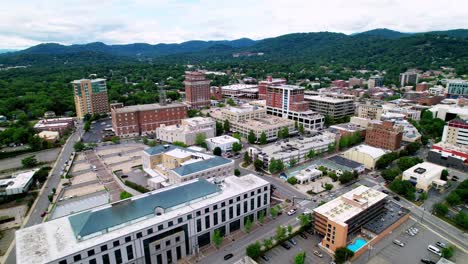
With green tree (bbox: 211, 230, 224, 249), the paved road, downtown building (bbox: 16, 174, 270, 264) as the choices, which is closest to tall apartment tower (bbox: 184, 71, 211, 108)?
the paved road

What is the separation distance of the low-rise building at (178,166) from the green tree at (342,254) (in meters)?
25.2

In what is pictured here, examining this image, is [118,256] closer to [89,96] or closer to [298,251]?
[298,251]

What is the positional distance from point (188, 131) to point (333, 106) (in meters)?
55.3

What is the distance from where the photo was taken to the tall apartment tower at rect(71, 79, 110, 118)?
11012 cm

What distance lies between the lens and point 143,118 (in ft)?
302

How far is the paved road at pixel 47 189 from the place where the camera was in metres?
44.7

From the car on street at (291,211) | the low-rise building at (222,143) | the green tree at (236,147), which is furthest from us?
the low-rise building at (222,143)

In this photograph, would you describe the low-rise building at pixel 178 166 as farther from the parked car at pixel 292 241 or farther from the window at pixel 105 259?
the parked car at pixel 292 241

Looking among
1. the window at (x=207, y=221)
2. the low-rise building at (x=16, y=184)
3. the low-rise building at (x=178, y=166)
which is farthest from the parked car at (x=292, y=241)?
the low-rise building at (x=16, y=184)

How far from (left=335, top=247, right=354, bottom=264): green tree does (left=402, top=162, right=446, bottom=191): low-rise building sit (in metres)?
28.6

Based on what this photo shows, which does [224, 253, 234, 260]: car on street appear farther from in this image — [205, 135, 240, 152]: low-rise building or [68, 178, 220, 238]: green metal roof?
[205, 135, 240, 152]: low-rise building

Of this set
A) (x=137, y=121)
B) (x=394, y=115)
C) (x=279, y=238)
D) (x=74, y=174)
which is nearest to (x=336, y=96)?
(x=394, y=115)

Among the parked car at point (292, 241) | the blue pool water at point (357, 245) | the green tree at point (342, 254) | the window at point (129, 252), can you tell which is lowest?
the parked car at point (292, 241)

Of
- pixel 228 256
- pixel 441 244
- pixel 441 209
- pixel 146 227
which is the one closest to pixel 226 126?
pixel 228 256
